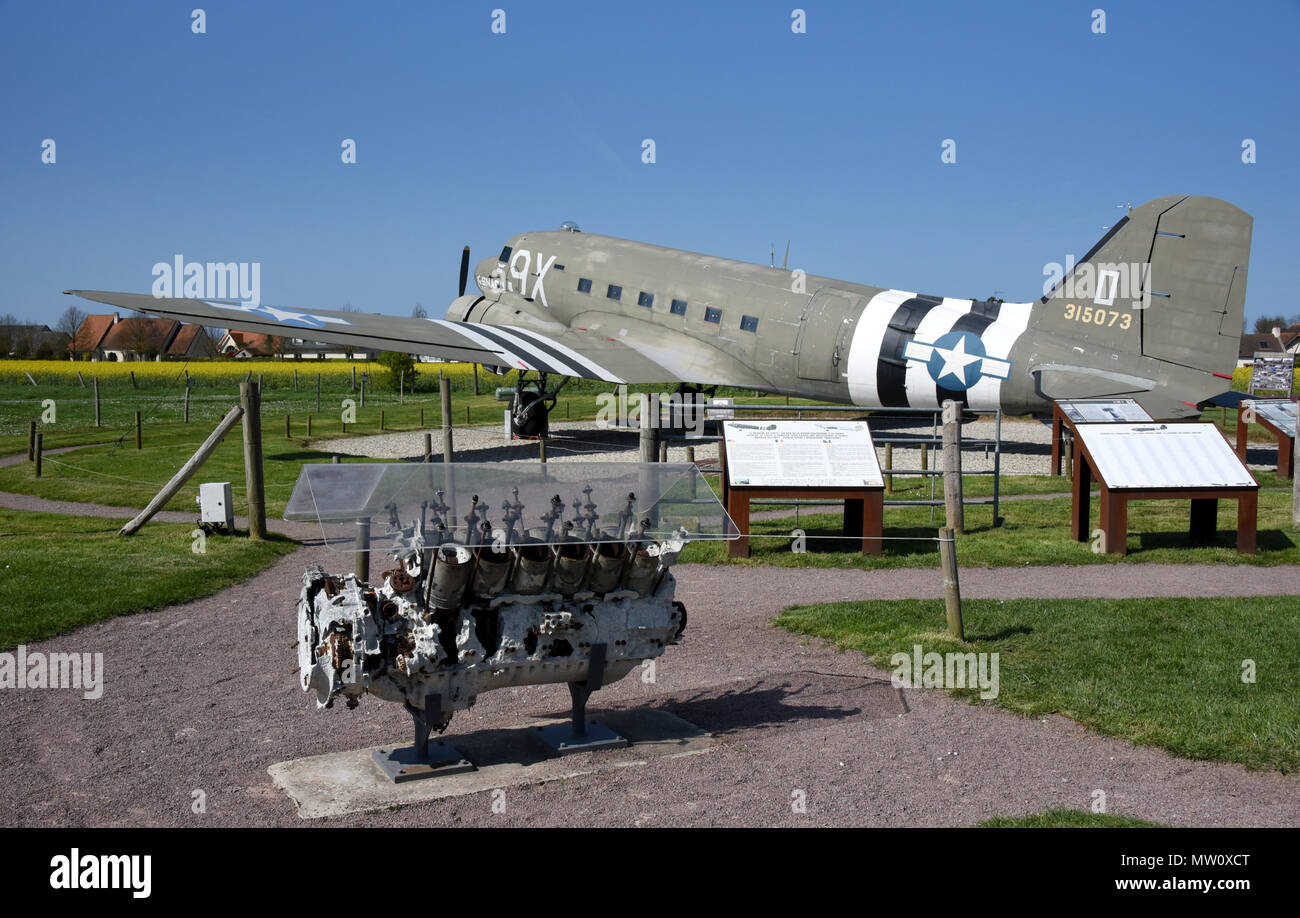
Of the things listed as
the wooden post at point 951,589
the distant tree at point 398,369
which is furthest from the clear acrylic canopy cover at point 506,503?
the distant tree at point 398,369

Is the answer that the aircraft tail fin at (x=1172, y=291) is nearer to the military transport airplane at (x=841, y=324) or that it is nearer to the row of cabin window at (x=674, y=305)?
the military transport airplane at (x=841, y=324)

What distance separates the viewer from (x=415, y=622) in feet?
23.0

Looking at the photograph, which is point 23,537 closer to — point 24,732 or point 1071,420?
point 24,732

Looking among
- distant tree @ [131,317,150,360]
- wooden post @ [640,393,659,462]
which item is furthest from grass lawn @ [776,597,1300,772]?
distant tree @ [131,317,150,360]

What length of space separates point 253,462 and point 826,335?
47.8 ft

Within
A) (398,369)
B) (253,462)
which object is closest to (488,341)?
(253,462)

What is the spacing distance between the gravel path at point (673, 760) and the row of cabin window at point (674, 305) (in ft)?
53.5

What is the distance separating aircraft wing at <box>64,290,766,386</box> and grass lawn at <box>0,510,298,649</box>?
25.4 ft

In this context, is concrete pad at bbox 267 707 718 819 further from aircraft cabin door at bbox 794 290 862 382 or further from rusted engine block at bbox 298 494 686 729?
aircraft cabin door at bbox 794 290 862 382

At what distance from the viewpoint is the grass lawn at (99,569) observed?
1172cm

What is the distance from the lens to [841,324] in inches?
1000

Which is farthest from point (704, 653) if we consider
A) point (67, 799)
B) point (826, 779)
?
point (67, 799)

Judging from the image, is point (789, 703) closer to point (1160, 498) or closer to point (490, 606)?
point (490, 606)

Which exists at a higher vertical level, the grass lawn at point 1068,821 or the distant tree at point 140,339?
the distant tree at point 140,339
